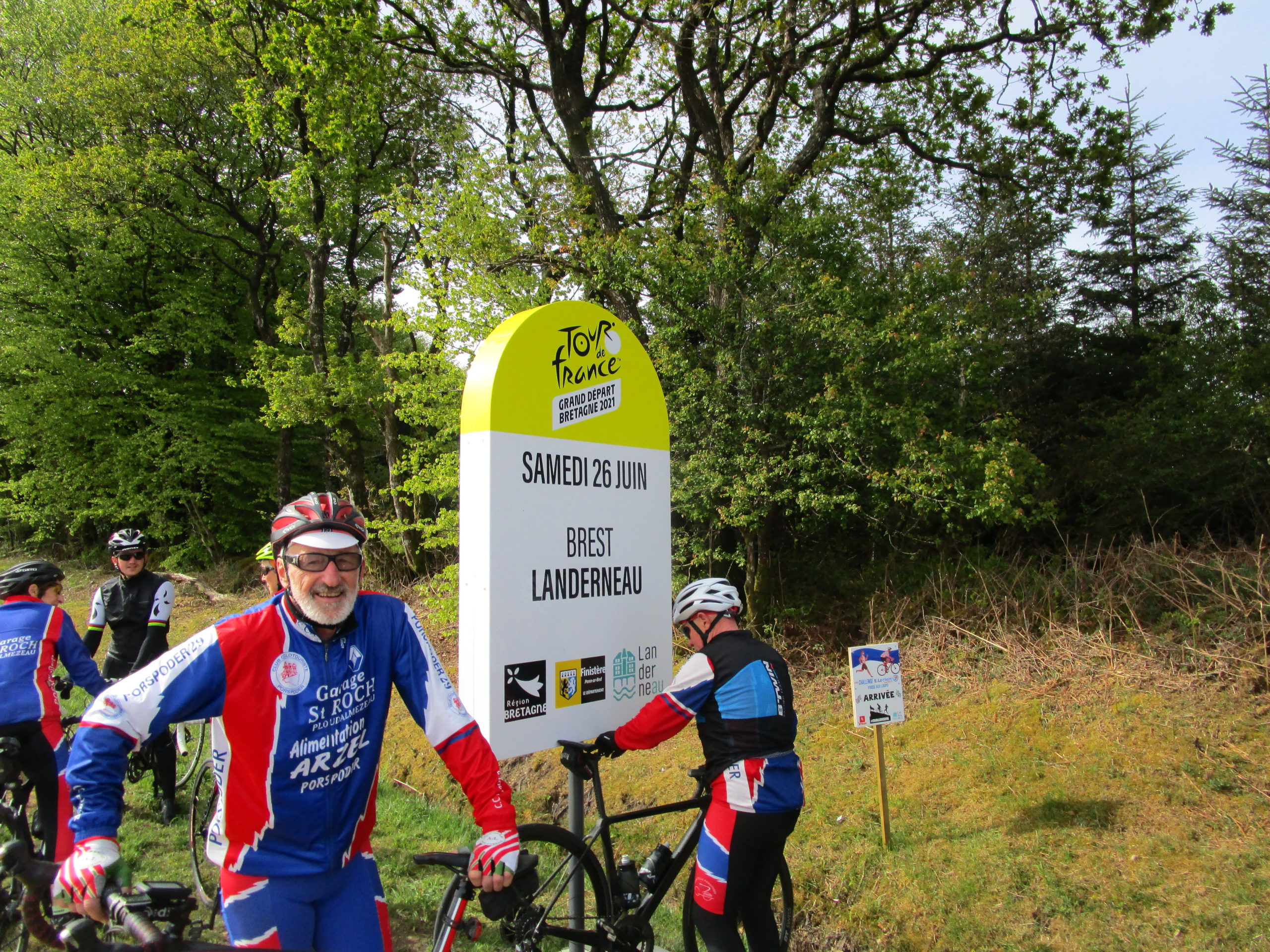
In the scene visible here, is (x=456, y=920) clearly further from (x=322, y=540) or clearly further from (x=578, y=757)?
(x=322, y=540)

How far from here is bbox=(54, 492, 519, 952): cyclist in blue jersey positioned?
7.39ft

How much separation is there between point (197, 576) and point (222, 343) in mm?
6514

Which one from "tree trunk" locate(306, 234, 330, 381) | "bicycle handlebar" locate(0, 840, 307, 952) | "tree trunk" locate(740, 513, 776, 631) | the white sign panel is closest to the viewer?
"bicycle handlebar" locate(0, 840, 307, 952)

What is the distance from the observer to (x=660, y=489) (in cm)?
436

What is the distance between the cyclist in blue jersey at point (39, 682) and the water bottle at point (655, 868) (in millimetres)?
3252

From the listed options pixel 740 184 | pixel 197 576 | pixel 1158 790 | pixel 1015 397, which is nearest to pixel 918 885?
pixel 1158 790

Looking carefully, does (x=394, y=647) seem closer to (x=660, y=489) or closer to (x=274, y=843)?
(x=274, y=843)

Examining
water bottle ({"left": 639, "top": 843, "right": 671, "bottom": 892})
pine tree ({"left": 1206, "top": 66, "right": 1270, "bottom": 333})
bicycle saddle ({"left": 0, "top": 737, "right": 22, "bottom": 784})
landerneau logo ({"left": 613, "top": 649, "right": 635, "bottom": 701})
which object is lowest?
water bottle ({"left": 639, "top": 843, "right": 671, "bottom": 892})

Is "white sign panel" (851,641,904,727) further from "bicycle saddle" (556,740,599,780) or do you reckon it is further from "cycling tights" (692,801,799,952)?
"bicycle saddle" (556,740,599,780)

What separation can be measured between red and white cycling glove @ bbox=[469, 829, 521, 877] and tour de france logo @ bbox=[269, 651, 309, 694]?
0.74 metres

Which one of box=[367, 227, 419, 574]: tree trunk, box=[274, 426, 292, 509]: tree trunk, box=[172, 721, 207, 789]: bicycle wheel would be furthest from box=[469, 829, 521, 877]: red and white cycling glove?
box=[274, 426, 292, 509]: tree trunk

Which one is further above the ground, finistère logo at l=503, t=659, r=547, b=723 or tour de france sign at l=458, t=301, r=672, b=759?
tour de france sign at l=458, t=301, r=672, b=759

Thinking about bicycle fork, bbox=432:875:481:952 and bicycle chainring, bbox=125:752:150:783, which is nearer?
bicycle fork, bbox=432:875:481:952

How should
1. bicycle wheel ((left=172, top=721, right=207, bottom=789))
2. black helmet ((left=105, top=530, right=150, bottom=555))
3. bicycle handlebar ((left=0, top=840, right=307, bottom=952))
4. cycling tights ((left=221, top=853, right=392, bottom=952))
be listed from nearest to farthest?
bicycle handlebar ((left=0, top=840, right=307, bottom=952)) → cycling tights ((left=221, top=853, right=392, bottom=952)) → black helmet ((left=105, top=530, right=150, bottom=555)) → bicycle wheel ((left=172, top=721, right=207, bottom=789))
